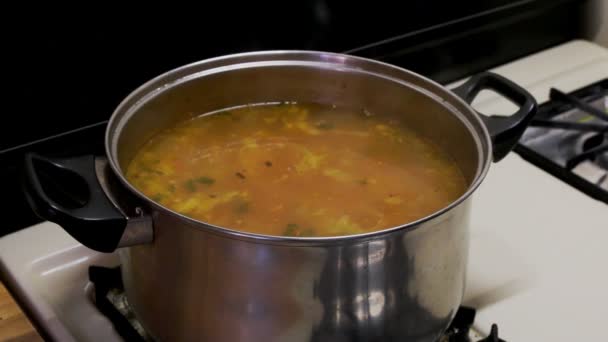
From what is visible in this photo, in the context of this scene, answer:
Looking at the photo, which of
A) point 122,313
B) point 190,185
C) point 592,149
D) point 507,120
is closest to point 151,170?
point 190,185

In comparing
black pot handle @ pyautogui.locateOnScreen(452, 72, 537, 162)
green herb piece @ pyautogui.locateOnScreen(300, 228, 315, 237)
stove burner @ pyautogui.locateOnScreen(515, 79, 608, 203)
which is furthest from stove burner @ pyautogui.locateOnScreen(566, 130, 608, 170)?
green herb piece @ pyautogui.locateOnScreen(300, 228, 315, 237)

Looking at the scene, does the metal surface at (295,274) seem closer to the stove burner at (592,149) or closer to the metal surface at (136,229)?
the metal surface at (136,229)

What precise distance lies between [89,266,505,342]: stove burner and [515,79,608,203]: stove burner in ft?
1.11

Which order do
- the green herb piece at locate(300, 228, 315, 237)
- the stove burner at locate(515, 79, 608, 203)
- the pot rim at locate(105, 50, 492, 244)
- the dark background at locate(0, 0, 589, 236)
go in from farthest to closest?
the stove burner at locate(515, 79, 608, 203)
the dark background at locate(0, 0, 589, 236)
the green herb piece at locate(300, 228, 315, 237)
the pot rim at locate(105, 50, 492, 244)

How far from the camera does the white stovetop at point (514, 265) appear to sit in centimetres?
79

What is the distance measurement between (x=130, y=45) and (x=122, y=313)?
357 millimetres

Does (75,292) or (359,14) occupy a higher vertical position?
(359,14)

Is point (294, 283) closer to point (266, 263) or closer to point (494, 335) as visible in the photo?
point (266, 263)

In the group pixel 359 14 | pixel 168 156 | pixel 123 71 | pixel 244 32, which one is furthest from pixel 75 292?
pixel 359 14

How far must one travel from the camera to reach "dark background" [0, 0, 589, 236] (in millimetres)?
863

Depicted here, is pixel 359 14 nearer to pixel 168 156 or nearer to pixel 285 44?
pixel 285 44

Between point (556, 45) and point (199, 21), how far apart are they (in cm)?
83

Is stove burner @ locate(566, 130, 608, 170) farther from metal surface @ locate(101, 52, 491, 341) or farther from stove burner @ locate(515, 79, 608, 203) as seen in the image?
metal surface @ locate(101, 52, 491, 341)

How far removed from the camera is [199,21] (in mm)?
975
